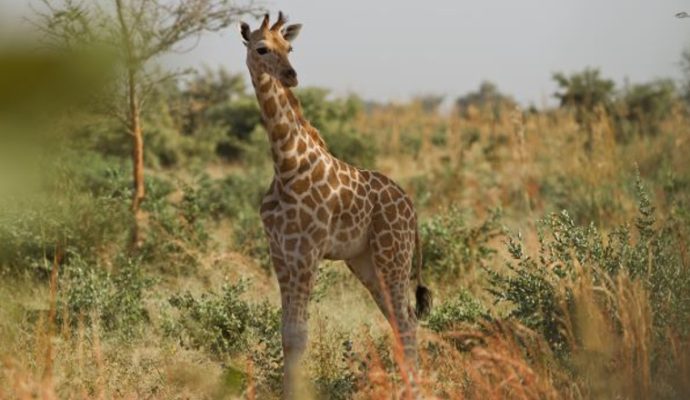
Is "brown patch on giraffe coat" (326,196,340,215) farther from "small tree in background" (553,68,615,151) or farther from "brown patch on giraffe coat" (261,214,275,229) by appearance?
"small tree in background" (553,68,615,151)

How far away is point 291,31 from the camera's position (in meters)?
4.45

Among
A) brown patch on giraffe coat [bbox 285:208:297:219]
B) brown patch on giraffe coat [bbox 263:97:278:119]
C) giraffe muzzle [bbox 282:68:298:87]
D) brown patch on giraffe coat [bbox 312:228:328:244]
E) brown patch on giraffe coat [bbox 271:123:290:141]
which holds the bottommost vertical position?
brown patch on giraffe coat [bbox 312:228:328:244]

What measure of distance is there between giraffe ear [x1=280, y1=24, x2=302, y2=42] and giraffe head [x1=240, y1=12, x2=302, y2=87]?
0.36 ft

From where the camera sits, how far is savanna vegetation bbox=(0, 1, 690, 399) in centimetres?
294

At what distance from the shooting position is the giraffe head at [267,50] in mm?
4094

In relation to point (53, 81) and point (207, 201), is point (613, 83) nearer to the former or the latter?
point (207, 201)

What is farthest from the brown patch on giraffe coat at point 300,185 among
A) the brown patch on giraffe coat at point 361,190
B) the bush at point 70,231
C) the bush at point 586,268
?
the bush at point 70,231

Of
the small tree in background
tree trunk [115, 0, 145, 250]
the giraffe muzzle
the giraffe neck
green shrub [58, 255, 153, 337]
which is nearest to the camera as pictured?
the giraffe muzzle

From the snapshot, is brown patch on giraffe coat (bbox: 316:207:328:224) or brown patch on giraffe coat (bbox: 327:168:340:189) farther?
brown patch on giraffe coat (bbox: 327:168:340:189)

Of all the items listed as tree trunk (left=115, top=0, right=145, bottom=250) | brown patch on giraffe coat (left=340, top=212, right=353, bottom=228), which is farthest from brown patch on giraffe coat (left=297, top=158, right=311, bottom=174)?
tree trunk (left=115, top=0, right=145, bottom=250)

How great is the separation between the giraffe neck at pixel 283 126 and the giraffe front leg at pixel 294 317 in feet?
1.72

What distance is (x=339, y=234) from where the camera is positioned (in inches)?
173

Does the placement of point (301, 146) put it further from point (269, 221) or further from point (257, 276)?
point (257, 276)

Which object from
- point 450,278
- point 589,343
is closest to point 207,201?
→ point 450,278
